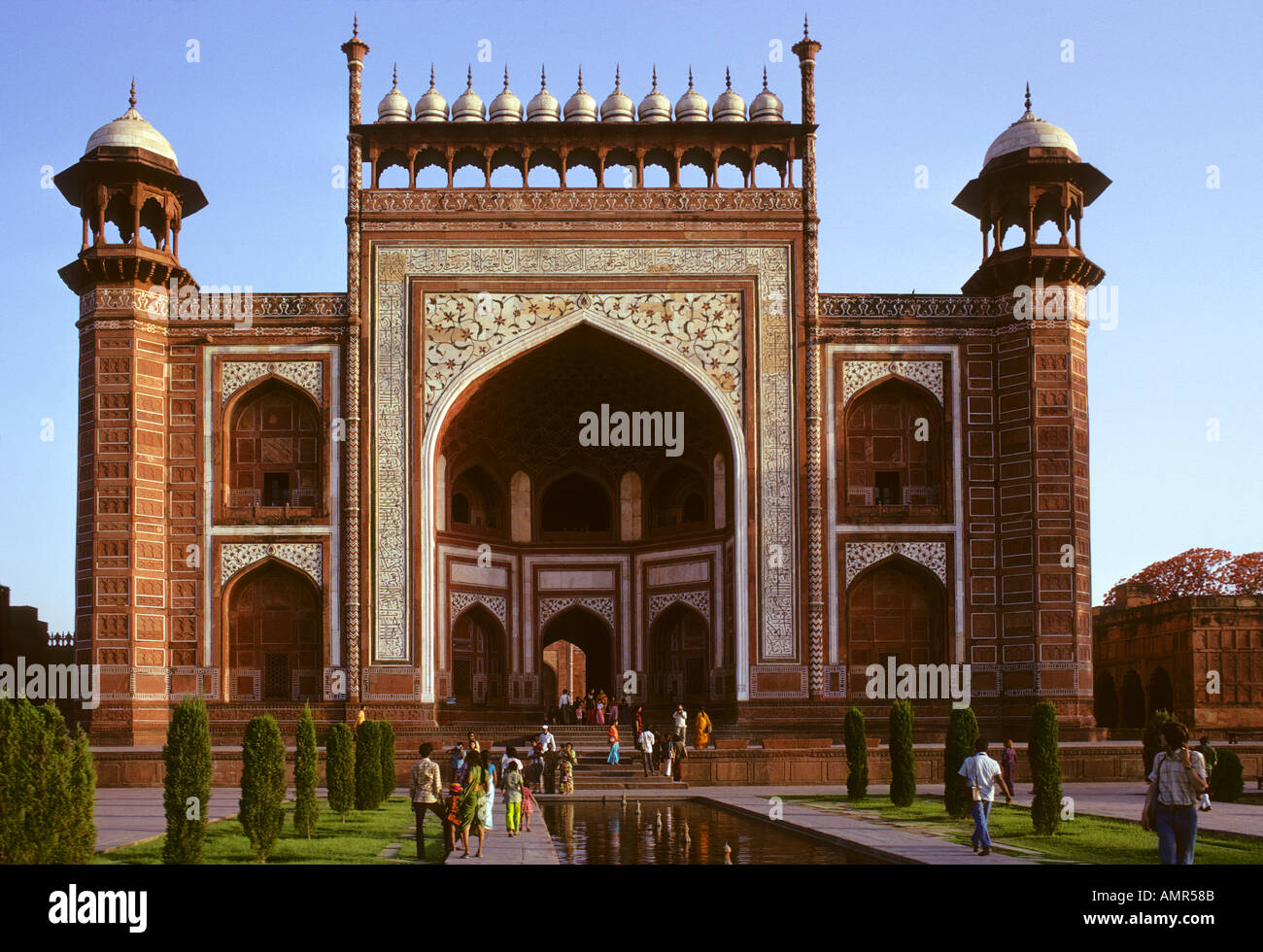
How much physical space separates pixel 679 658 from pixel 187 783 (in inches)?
798

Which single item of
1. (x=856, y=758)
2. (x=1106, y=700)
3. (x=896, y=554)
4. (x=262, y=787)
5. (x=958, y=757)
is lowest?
(x=1106, y=700)

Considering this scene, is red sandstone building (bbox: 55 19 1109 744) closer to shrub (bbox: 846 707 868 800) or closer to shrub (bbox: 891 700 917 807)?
shrub (bbox: 846 707 868 800)

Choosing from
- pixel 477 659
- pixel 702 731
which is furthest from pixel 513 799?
pixel 477 659

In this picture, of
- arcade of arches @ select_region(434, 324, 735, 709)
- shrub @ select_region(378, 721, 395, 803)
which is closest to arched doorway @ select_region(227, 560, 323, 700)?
arcade of arches @ select_region(434, 324, 735, 709)

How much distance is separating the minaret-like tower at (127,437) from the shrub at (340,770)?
10152mm

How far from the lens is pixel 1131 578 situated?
2218 inches

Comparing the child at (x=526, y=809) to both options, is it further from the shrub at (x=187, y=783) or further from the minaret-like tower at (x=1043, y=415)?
the minaret-like tower at (x=1043, y=415)

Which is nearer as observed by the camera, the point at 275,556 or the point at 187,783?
the point at 187,783

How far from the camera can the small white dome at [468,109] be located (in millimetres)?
30141

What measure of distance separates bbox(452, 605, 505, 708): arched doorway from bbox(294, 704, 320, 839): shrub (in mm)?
14513

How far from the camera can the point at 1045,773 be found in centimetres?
1575

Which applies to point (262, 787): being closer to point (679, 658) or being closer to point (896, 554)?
point (896, 554)
